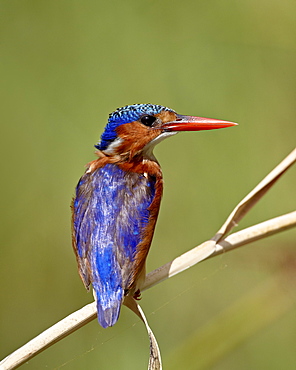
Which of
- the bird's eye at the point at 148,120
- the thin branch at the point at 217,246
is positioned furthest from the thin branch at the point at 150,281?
the bird's eye at the point at 148,120

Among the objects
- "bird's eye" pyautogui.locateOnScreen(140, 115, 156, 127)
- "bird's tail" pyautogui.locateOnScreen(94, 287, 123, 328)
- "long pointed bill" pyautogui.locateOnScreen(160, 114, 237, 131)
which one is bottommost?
"bird's tail" pyautogui.locateOnScreen(94, 287, 123, 328)

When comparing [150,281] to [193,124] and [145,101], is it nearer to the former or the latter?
[193,124]

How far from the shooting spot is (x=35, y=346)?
5.03 feet

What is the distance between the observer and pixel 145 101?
2.90m

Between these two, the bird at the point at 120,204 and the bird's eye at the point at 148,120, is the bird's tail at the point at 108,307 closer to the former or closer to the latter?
the bird at the point at 120,204

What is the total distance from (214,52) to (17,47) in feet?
3.20

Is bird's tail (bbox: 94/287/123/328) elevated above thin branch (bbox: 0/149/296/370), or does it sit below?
below

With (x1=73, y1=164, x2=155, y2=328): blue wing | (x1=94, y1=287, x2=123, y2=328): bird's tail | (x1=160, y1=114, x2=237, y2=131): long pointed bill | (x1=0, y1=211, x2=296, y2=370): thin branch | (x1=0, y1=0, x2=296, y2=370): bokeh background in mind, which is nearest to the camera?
(x1=0, y1=211, x2=296, y2=370): thin branch

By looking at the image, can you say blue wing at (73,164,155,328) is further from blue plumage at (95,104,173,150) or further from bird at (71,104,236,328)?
blue plumage at (95,104,173,150)

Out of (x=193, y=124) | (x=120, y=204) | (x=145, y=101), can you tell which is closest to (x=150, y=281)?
(x=120, y=204)

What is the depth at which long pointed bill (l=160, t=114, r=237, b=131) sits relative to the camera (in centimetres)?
218

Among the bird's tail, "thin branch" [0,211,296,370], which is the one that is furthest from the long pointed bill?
the bird's tail

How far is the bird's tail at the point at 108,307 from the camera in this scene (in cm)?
173

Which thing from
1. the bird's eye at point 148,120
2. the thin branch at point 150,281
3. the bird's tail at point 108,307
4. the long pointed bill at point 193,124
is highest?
the bird's eye at point 148,120
